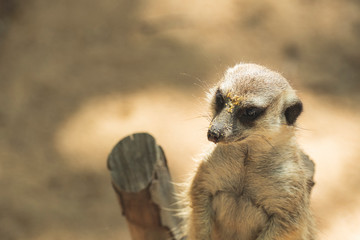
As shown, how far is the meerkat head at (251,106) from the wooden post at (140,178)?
45 cm

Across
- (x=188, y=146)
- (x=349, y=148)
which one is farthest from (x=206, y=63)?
(x=349, y=148)

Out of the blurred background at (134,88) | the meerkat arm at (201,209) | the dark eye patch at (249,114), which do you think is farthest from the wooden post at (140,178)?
the blurred background at (134,88)

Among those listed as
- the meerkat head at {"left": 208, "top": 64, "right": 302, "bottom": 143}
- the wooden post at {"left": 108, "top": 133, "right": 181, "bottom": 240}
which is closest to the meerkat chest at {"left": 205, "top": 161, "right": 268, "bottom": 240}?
the meerkat head at {"left": 208, "top": 64, "right": 302, "bottom": 143}

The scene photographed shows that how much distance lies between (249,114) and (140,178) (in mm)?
662

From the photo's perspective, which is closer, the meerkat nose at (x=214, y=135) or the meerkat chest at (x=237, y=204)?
the meerkat nose at (x=214, y=135)

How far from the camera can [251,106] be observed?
188cm

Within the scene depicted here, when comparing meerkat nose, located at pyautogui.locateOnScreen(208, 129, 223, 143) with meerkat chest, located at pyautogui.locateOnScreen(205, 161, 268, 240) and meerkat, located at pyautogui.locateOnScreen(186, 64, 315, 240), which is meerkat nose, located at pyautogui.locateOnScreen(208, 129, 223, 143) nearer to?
meerkat, located at pyautogui.locateOnScreen(186, 64, 315, 240)

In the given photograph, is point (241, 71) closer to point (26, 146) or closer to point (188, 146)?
point (188, 146)

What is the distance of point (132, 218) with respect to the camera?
246 cm

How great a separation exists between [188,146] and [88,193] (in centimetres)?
85

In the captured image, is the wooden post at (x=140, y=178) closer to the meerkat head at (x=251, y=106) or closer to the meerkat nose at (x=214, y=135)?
the meerkat head at (x=251, y=106)

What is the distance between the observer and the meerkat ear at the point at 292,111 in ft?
6.57

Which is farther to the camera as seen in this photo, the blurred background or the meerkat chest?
the blurred background

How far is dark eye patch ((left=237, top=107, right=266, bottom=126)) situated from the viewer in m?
1.88
